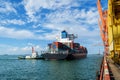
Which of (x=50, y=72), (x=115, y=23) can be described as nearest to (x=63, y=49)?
(x=50, y=72)

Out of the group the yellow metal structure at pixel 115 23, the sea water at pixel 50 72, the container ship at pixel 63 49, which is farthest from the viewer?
the container ship at pixel 63 49

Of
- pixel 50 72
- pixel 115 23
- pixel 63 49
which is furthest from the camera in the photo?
pixel 63 49

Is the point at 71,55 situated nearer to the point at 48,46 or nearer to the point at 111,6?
the point at 48,46

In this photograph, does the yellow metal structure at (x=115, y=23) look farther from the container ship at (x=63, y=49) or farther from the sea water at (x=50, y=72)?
the container ship at (x=63, y=49)

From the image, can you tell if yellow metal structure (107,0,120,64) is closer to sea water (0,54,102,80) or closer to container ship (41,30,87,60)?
sea water (0,54,102,80)

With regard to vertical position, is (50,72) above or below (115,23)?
below

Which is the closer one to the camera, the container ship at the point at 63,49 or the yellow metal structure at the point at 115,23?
the yellow metal structure at the point at 115,23

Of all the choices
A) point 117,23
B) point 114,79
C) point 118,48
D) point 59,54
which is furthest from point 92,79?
point 59,54

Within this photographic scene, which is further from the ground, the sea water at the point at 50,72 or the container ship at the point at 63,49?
the container ship at the point at 63,49

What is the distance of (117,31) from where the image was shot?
19609mm

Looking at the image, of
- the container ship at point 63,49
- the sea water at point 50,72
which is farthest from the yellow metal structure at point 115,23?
the container ship at point 63,49

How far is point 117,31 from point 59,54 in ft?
281

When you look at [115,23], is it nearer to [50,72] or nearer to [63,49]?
[50,72]

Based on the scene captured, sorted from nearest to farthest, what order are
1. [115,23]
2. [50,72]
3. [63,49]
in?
[115,23]
[50,72]
[63,49]
